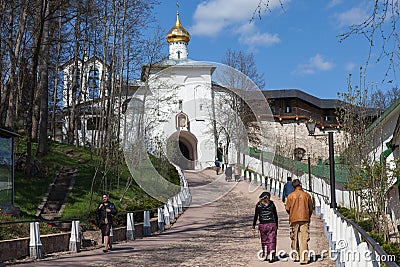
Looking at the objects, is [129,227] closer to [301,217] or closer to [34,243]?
[34,243]

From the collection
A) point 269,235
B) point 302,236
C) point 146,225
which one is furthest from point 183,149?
point 302,236

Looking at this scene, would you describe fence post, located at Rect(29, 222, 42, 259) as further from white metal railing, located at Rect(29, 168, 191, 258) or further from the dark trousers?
the dark trousers

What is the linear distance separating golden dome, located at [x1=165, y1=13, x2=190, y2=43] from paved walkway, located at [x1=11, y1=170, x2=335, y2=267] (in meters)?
31.3

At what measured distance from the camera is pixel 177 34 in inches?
1962

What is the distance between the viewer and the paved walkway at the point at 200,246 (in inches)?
411

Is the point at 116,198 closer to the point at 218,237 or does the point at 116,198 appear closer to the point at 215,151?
the point at 218,237

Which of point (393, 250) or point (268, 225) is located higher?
point (268, 225)

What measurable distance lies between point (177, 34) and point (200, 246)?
38768mm

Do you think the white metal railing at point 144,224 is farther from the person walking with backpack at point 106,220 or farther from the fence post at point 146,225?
the person walking with backpack at point 106,220

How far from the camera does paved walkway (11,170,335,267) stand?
10438 mm

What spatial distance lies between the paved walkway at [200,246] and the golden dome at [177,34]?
3129cm

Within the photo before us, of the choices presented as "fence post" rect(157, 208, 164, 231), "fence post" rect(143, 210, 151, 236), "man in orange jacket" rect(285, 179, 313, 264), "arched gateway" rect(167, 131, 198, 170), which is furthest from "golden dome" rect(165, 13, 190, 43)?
"man in orange jacket" rect(285, 179, 313, 264)

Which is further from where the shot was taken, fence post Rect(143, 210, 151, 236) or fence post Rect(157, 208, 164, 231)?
fence post Rect(157, 208, 164, 231)

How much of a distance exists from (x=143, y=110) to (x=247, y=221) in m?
6.02
